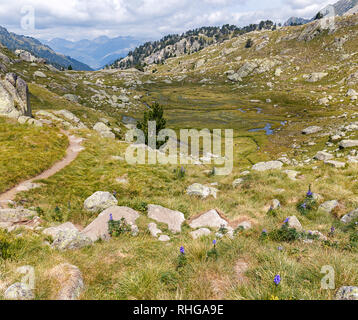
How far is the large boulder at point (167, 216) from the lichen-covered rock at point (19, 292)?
23.6 feet

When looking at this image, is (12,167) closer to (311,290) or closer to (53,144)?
(53,144)

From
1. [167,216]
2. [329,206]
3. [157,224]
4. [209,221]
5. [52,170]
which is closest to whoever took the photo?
[157,224]

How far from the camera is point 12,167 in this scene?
61.6 feet

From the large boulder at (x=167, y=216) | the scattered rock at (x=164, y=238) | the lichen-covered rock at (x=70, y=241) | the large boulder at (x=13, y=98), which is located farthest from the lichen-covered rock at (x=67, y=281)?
the large boulder at (x=13, y=98)

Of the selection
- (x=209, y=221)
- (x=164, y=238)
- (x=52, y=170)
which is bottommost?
(x=164, y=238)

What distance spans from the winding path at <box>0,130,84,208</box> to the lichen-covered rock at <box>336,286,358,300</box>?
55.9 feet

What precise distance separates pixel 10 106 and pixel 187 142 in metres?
59.7

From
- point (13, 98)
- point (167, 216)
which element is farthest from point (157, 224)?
point (13, 98)

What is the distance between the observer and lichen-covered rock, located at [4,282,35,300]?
499 centimetres

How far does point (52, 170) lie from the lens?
21312 mm

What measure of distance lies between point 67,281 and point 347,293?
6551 mm

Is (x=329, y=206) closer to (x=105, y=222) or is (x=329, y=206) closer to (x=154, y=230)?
(x=154, y=230)

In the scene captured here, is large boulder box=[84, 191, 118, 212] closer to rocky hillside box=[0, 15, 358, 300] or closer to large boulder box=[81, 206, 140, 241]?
rocky hillside box=[0, 15, 358, 300]

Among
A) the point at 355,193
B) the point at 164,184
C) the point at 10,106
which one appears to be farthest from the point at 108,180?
the point at 10,106
